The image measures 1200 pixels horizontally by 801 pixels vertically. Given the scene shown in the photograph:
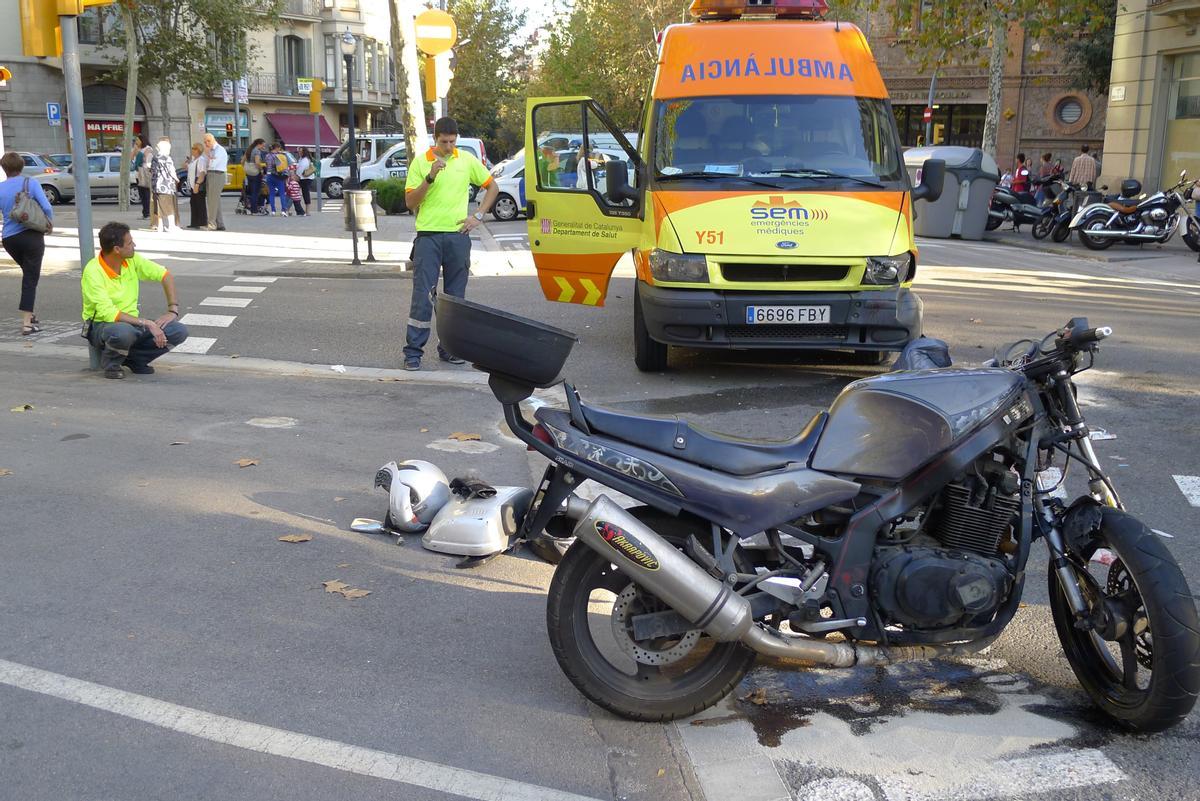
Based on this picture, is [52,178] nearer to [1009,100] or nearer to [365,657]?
[365,657]

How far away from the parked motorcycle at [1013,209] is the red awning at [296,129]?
139 feet

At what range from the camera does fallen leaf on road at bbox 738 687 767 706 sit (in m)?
3.92

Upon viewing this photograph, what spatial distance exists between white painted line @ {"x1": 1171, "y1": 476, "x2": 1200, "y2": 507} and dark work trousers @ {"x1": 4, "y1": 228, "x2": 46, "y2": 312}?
9.48 m

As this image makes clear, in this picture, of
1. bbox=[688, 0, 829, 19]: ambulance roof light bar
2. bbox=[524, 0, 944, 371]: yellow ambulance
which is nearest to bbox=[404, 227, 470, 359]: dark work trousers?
bbox=[524, 0, 944, 371]: yellow ambulance

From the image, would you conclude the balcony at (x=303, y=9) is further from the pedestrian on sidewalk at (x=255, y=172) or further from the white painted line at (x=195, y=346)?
the white painted line at (x=195, y=346)

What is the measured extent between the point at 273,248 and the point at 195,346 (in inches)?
393

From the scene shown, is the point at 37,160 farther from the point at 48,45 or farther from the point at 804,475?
the point at 804,475

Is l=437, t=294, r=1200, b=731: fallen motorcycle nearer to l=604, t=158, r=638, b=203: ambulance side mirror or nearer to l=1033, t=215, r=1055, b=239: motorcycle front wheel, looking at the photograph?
l=604, t=158, r=638, b=203: ambulance side mirror

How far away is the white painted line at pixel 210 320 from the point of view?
1175 cm

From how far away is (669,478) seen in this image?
357 cm

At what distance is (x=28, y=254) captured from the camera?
10.9 meters

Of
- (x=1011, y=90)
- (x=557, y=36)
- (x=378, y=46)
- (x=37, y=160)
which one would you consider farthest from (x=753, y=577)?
(x=378, y=46)

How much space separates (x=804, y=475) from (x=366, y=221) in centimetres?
1312

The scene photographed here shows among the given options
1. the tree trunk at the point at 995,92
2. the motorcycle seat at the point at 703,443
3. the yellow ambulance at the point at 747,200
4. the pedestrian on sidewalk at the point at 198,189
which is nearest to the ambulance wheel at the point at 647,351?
the yellow ambulance at the point at 747,200
